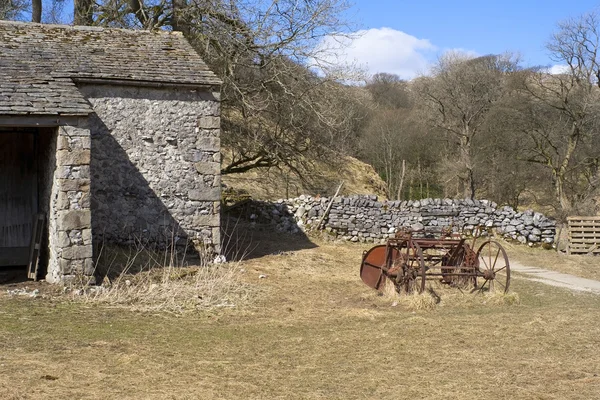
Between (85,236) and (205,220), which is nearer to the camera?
(85,236)

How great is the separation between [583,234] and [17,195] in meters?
15.2

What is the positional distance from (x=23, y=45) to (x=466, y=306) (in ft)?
32.0

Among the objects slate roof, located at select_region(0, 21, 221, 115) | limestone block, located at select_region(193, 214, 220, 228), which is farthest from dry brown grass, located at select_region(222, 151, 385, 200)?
slate roof, located at select_region(0, 21, 221, 115)

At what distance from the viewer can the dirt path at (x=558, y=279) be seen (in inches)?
553

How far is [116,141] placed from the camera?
537 inches

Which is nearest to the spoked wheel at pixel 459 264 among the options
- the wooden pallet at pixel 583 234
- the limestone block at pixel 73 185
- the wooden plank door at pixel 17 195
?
the limestone block at pixel 73 185

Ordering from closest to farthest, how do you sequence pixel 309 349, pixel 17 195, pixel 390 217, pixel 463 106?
pixel 309 349
pixel 17 195
pixel 390 217
pixel 463 106

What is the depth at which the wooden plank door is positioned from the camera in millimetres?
12789

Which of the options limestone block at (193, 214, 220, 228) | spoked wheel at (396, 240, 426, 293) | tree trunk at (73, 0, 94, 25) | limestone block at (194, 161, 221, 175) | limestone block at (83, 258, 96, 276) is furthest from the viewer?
tree trunk at (73, 0, 94, 25)

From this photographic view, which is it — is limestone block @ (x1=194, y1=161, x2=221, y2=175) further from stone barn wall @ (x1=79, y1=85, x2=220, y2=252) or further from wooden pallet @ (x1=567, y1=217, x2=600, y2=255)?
wooden pallet @ (x1=567, y1=217, x2=600, y2=255)

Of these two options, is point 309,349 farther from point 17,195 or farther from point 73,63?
point 73,63

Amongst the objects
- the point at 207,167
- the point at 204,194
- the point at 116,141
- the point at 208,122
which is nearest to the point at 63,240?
the point at 116,141

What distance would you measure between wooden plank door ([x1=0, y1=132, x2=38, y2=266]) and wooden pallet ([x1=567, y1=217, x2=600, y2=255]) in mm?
14521

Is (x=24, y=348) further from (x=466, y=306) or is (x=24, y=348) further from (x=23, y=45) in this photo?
(x=23, y=45)
